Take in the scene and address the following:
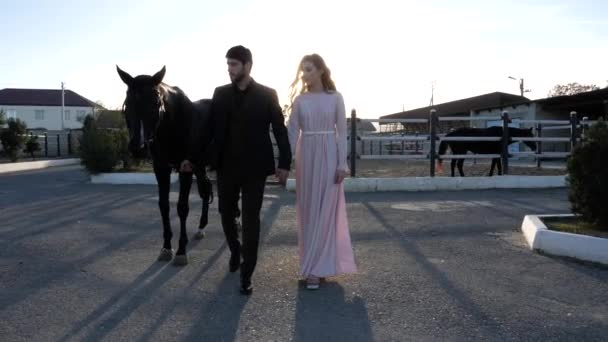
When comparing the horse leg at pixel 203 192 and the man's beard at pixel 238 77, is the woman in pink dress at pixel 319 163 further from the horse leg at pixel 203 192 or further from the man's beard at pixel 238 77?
the horse leg at pixel 203 192

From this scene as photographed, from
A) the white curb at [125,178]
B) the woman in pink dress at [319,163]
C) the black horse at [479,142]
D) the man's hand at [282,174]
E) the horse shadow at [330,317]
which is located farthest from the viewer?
the black horse at [479,142]

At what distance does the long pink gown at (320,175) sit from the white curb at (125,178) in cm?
990

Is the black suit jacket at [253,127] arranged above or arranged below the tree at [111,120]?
below

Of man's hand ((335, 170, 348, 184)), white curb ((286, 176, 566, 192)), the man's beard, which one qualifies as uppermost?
the man's beard

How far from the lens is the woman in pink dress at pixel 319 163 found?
4.44m

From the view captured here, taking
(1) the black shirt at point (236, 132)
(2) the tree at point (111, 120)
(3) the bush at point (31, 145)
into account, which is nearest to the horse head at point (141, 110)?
(1) the black shirt at point (236, 132)

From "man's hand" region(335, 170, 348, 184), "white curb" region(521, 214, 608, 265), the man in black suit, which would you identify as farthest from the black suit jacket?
"white curb" region(521, 214, 608, 265)

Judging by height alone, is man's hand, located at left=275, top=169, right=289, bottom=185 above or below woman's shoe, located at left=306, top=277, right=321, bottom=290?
above

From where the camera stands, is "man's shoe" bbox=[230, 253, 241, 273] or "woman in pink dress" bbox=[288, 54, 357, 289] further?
"man's shoe" bbox=[230, 253, 241, 273]

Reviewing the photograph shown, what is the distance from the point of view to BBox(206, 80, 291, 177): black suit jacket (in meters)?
4.25

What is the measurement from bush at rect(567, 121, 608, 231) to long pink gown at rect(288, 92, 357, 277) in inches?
121

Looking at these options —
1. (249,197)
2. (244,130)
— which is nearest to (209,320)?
(249,197)

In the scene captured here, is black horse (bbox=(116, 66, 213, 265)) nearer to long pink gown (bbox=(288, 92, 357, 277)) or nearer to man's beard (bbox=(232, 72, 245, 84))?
man's beard (bbox=(232, 72, 245, 84))

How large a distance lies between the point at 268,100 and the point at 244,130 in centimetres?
31
